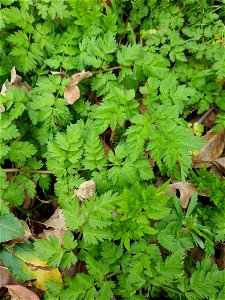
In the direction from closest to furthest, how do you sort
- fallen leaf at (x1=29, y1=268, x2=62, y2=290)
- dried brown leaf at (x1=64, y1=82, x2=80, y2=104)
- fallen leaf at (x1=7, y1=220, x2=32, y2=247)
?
fallen leaf at (x1=29, y1=268, x2=62, y2=290) < fallen leaf at (x1=7, y1=220, x2=32, y2=247) < dried brown leaf at (x1=64, y1=82, x2=80, y2=104)

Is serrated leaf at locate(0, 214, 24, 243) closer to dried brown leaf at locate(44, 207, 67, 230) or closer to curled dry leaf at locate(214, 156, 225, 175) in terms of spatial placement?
dried brown leaf at locate(44, 207, 67, 230)

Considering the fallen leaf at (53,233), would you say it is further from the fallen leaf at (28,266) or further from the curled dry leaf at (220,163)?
the curled dry leaf at (220,163)

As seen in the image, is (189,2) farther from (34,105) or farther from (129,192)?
(129,192)

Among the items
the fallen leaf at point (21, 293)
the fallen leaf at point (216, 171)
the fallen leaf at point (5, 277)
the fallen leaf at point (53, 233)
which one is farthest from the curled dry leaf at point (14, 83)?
the fallen leaf at point (216, 171)

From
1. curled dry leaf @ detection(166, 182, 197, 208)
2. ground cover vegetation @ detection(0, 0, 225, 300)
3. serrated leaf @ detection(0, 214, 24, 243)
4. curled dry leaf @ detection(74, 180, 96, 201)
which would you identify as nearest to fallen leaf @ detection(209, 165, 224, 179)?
ground cover vegetation @ detection(0, 0, 225, 300)

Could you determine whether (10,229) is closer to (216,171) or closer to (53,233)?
(53,233)

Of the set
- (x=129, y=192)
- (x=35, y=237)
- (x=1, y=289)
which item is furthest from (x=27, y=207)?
(x=129, y=192)
